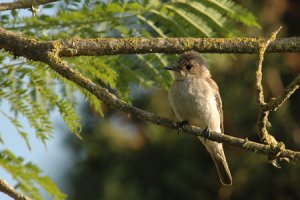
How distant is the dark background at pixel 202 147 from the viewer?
7.67 m

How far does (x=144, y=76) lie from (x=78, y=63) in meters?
0.60

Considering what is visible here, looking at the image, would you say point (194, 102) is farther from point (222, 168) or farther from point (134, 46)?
point (134, 46)

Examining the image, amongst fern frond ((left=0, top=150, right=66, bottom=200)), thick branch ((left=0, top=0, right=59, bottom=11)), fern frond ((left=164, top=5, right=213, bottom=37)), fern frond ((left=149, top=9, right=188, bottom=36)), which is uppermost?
thick branch ((left=0, top=0, right=59, bottom=11))

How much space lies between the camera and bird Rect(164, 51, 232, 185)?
4988mm

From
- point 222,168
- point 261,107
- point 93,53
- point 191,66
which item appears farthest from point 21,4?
point 222,168

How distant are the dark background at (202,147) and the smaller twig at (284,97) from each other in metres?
4.66

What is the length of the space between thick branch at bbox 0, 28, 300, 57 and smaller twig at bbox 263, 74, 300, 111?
1.16 feet

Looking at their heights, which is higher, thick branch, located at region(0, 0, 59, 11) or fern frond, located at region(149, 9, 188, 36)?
thick branch, located at region(0, 0, 59, 11)

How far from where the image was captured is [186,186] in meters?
7.92

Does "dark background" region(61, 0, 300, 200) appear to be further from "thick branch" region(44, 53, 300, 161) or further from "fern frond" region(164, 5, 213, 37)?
"thick branch" region(44, 53, 300, 161)

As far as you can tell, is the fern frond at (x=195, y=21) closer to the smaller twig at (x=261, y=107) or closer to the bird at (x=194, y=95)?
the bird at (x=194, y=95)

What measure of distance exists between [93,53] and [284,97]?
3.05 ft

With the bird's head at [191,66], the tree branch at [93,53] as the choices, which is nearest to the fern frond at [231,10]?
the tree branch at [93,53]

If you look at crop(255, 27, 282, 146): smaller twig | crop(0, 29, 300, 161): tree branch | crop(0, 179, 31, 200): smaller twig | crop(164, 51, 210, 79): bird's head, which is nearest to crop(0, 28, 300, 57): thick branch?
crop(0, 29, 300, 161): tree branch
